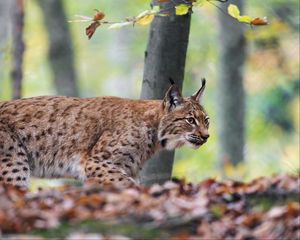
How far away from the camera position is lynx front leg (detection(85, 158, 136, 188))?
9055 mm

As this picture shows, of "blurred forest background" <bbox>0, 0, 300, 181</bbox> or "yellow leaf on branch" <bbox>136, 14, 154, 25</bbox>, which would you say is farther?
"blurred forest background" <bbox>0, 0, 300, 181</bbox>

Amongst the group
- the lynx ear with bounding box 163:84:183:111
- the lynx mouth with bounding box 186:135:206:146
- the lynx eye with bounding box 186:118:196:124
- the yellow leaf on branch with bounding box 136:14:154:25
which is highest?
the yellow leaf on branch with bounding box 136:14:154:25

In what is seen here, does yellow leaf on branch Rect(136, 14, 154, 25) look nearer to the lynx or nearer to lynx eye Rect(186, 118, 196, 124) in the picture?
the lynx

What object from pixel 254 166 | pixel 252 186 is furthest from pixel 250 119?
pixel 252 186

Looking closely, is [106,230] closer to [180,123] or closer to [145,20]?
[145,20]

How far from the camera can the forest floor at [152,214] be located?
587 centimetres

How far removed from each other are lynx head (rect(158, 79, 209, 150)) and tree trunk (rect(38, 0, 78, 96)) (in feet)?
27.1

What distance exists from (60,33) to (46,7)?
943 millimetres

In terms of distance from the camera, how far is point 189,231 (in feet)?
19.6

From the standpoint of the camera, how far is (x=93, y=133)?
31.8 feet

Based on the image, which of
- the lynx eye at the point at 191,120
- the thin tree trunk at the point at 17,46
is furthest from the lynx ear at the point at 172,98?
the thin tree trunk at the point at 17,46

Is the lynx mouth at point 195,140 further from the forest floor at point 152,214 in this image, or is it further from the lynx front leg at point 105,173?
the forest floor at point 152,214

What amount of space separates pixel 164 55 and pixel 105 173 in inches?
68.7

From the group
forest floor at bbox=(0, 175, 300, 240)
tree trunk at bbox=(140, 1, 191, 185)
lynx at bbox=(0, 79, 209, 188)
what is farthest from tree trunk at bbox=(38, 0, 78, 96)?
forest floor at bbox=(0, 175, 300, 240)
